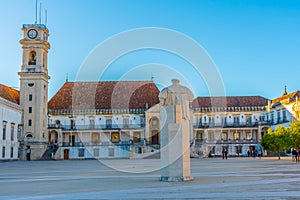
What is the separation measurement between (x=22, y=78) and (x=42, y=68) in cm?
315

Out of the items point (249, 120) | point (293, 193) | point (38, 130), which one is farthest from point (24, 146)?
point (293, 193)

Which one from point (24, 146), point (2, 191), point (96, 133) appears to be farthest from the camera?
point (96, 133)

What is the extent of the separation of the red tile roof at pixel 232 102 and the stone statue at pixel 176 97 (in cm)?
5400

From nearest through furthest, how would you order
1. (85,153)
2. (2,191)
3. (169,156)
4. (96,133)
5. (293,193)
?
1. (293,193)
2. (2,191)
3. (169,156)
4. (85,153)
5. (96,133)

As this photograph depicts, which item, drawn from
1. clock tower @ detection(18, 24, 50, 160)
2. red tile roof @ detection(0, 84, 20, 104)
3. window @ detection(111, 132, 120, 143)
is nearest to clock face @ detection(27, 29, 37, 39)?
clock tower @ detection(18, 24, 50, 160)

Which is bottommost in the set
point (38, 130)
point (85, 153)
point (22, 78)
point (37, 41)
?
point (85, 153)

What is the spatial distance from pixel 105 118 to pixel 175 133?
52.6m

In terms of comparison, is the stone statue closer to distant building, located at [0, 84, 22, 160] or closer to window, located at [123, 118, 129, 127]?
distant building, located at [0, 84, 22, 160]

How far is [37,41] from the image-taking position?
54.0 metres

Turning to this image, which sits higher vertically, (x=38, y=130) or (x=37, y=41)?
(x=37, y=41)

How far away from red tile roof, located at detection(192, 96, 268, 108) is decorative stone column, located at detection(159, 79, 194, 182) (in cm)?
5415

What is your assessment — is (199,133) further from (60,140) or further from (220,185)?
(220,185)

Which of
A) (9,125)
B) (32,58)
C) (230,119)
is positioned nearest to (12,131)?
(9,125)

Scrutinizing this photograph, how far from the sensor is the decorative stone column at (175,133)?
1368cm
